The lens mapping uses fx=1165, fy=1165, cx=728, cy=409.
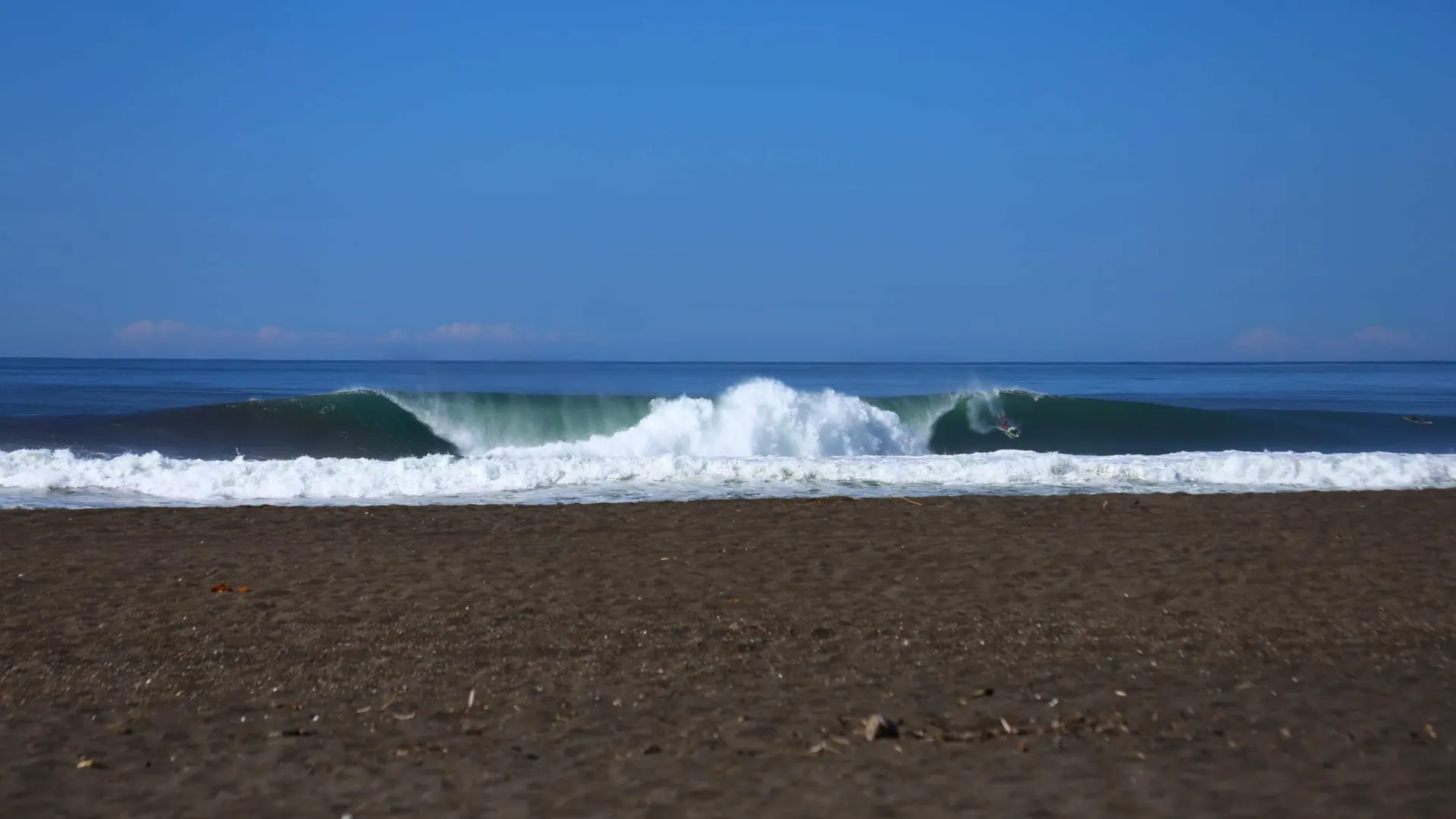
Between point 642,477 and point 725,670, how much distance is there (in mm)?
8052

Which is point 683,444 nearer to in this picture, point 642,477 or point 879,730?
point 642,477

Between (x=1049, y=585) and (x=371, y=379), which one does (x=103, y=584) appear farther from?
(x=371, y=379)

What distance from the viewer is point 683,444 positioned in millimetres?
19875

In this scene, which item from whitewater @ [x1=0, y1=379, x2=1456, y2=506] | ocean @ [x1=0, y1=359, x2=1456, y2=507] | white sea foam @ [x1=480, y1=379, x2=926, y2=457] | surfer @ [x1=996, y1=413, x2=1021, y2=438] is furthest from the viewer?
surfer @ [x1=996, y1=413, x2=1021, y2=438]

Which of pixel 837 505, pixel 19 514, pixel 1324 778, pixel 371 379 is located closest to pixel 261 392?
pixel 371 379

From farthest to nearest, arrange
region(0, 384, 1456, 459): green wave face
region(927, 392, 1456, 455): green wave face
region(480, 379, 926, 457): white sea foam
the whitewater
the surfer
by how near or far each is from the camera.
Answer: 1. the surfer
2. region(927, 392, 1456, 455): green wave face
3. region(0, 384, 1456, 459): green wave face
4. region(480, 379, 926, 457): white sea foam
5. the whitewater

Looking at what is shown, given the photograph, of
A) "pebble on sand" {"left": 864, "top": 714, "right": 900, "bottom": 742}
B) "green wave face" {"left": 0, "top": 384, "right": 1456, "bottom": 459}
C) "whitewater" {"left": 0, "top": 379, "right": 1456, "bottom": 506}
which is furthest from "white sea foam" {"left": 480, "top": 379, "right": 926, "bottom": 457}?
"pebble on sand" {"left": 864, "top": 714, "right": 900, "bottom": 742}

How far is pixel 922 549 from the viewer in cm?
825

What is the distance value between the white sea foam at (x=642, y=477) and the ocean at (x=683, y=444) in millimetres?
33

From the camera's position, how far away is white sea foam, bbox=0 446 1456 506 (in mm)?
11711

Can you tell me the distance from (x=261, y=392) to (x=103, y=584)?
33.6m

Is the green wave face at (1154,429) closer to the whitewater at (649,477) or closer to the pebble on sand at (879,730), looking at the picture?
the whitewater at (649,477)

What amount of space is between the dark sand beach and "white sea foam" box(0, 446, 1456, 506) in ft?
7.86

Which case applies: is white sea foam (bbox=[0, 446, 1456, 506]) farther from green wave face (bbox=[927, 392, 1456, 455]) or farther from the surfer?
the surfer
